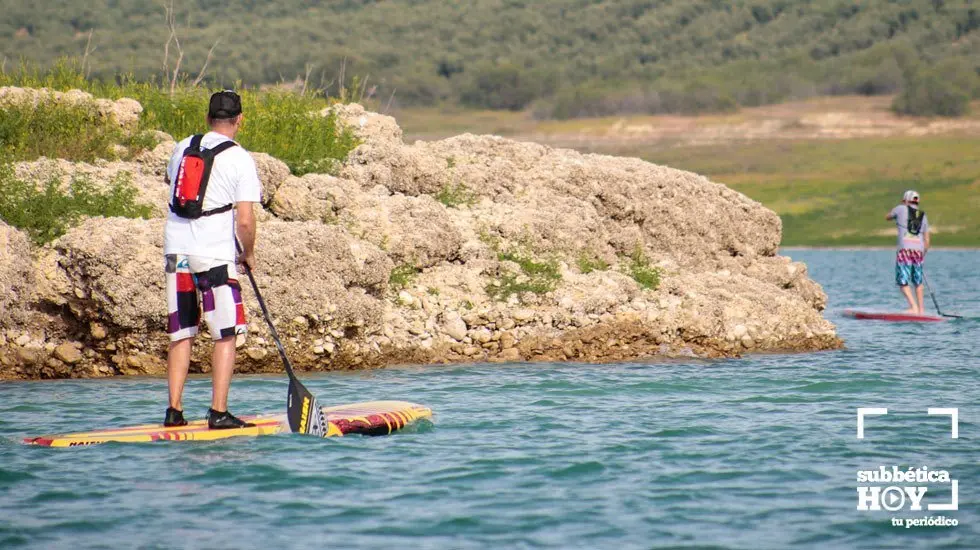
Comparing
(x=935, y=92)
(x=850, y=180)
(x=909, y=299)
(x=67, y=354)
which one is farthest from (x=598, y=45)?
(x=67, y=354)

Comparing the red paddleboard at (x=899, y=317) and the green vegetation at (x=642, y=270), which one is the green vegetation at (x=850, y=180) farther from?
the green vegetation at (x=642, y=270)

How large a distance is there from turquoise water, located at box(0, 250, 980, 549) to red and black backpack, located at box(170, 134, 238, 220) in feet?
6.07

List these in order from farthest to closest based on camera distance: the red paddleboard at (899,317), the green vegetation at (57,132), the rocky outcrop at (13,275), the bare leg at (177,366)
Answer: the red paddleboard at (899,317), the green vegetation at (57,132), the rocky outcrop at (13,275), the bare leg at (177,366)

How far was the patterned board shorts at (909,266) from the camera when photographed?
25.2m

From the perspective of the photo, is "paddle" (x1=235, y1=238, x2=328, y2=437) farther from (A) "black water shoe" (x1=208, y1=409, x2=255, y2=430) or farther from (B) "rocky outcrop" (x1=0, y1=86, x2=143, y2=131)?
(B) "rocky outcrop" (x1=0, y1=86, x2=143, y2=131)

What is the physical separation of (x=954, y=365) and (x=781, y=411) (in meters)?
4.89

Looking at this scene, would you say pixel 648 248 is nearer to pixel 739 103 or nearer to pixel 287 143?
pixel 287 143

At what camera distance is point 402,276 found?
55.1 ft

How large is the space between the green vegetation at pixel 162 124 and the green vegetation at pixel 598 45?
82.0m

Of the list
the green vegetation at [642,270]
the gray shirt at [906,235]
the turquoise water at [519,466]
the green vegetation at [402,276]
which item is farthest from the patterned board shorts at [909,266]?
the green vegetation at [402,276]

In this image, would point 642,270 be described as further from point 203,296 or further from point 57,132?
point 203,296

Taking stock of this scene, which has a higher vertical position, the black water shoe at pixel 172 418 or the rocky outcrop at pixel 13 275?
the rocky outcrop at pixel 13 275

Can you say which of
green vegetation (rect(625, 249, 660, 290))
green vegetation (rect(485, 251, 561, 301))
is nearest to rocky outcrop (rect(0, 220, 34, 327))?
green vegetation (rect(485, 251, 561, 301))

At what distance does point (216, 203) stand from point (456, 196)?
26.1 ft
